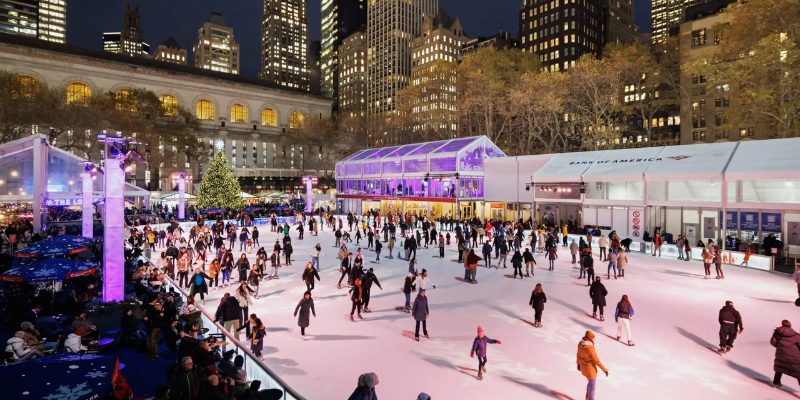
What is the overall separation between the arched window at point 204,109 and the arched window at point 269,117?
988cm

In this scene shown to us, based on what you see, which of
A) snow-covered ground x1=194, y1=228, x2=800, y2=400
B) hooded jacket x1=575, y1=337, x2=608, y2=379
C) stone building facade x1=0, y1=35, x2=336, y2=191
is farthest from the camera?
stone building facade x1=0, y1=35, x2=336, y2=191

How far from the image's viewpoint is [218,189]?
130 feet

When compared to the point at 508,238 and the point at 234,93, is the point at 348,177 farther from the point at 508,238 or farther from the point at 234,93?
the point at 234,93

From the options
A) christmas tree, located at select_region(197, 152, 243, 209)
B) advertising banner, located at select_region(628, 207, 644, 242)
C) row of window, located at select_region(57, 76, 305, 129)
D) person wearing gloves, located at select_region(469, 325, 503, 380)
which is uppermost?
row of window, located at select_region(57, 76, 305, 129)

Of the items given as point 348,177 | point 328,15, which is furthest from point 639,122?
point 328,15

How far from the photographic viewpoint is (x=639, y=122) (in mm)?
80000

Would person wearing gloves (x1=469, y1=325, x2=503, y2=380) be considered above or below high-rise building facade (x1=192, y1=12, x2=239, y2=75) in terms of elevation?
below

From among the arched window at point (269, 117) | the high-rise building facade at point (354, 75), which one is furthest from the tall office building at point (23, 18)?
the high-rise building facade at point (354, 75)

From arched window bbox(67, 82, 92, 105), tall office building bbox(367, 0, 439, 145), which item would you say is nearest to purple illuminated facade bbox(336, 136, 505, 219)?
arched window bbox(67, 82, 92, 105)

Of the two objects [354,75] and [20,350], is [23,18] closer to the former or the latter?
[354,75]

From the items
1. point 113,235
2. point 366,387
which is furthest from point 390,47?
Answer: point 366,387

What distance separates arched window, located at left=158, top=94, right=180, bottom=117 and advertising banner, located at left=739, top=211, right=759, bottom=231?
65911 millimetres

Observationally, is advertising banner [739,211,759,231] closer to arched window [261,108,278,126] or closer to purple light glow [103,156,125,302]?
purple light glow [103,156,125,302]

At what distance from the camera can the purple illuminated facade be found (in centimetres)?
3662
